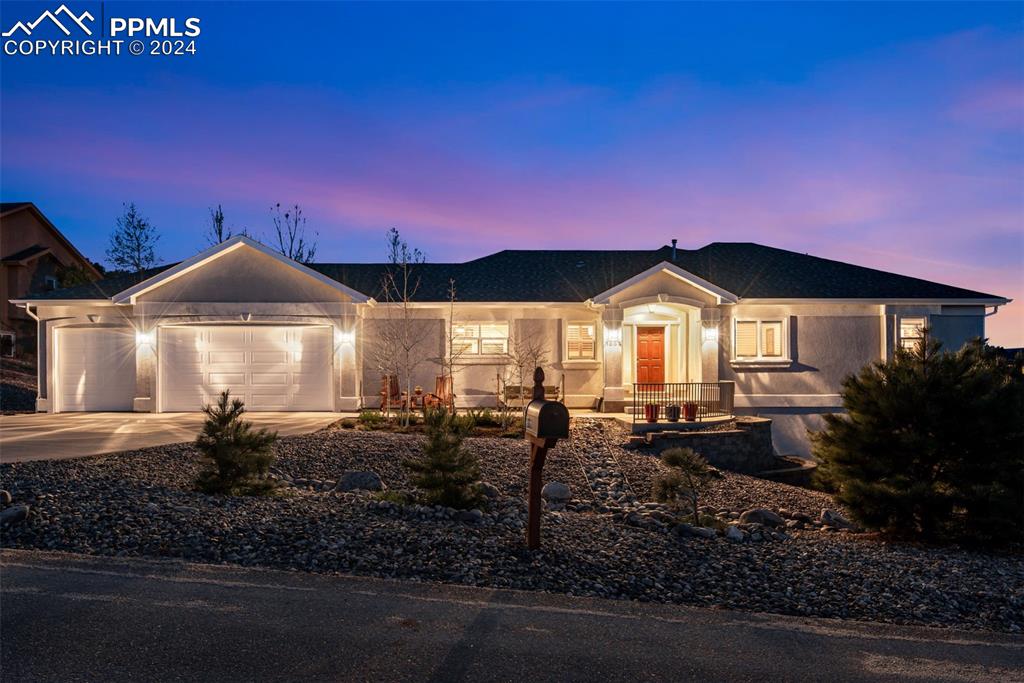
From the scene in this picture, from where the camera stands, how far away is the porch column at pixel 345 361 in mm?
18125

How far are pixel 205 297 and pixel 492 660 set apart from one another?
54.2 ft

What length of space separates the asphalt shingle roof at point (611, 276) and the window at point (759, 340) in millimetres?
865

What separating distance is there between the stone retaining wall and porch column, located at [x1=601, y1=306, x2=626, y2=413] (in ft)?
10.7

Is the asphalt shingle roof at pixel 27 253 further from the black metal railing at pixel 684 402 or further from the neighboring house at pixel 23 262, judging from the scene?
the black metal railing at pixel 684 402

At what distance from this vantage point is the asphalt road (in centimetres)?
400

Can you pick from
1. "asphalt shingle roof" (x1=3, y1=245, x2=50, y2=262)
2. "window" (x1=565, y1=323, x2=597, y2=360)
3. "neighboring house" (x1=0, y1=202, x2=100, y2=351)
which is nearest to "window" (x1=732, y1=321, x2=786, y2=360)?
"window" (x1=565, y1=323, x2=597, y2=360)

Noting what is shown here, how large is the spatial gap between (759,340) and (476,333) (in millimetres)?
8044

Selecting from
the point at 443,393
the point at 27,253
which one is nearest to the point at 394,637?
the point at 443,393

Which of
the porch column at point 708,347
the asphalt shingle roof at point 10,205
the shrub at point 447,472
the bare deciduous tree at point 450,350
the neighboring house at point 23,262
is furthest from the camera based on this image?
the asphalt shingle roof at point 10,205

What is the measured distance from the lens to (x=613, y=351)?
18016 millimetres

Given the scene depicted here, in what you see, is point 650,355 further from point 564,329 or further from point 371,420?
point 371,420

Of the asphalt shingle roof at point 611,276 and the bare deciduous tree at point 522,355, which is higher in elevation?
the asphalt shingle roof at point 611,276

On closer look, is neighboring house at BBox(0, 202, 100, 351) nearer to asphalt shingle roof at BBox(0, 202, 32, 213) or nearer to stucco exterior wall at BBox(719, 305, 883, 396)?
asphalt shingle roof at BBox(0, 202, 32, 213)

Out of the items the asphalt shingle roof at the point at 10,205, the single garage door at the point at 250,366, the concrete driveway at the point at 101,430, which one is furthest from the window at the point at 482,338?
the asphalt shingle roof at the point at 10,205
